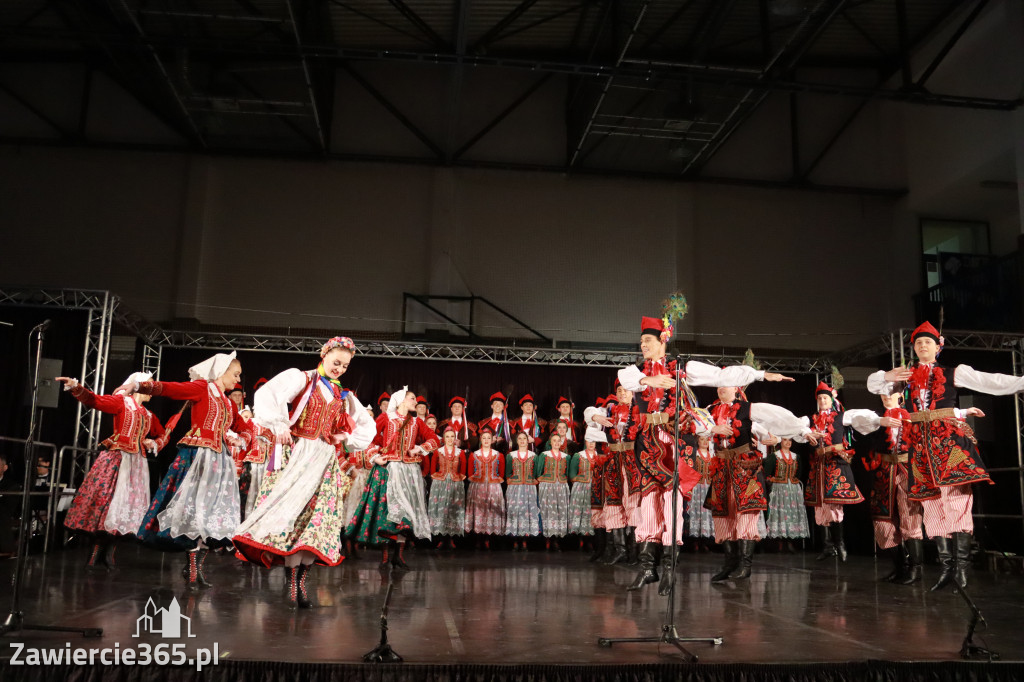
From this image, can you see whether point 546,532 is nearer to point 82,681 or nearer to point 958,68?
point 82,681

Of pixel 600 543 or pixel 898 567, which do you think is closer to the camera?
pixel 898 567

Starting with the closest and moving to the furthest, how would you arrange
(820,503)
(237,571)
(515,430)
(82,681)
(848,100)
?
(82,681)
(237,571)
(820,503)
(515,430)
(848,100)

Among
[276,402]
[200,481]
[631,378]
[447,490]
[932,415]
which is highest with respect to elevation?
[631,378]

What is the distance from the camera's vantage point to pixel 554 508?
405 inches

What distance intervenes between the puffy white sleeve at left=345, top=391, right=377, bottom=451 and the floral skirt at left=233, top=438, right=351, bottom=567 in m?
0.13

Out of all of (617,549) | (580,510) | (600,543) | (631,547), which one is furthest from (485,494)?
(631,547)

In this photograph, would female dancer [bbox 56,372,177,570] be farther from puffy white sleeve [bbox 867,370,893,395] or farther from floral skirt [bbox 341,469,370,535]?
puffy white sleeve [bbox 867,370,893,395]

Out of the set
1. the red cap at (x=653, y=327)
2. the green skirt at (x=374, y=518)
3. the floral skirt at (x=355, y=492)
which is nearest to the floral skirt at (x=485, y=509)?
the floral skirt at (x=355, y=492)

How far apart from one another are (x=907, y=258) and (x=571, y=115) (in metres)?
5.84

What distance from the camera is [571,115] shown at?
42.5 feet

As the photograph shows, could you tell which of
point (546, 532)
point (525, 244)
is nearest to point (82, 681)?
point (546, 532)

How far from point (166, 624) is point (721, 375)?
2.91 meters

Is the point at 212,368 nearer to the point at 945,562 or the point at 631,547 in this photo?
the point at 631,547

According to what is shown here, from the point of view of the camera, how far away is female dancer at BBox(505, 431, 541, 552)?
33.5ft
